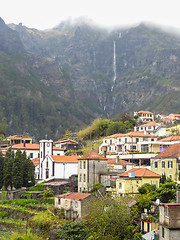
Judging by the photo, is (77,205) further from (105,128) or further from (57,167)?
(105,128)

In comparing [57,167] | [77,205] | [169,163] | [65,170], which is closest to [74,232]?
[77,205]

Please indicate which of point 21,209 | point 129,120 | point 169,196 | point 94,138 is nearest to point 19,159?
point 21,209

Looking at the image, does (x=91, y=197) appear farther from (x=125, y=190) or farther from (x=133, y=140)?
(x=133, y=140)

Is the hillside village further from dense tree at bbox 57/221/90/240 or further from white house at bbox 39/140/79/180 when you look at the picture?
dense tree at bbox 57/221/90/240

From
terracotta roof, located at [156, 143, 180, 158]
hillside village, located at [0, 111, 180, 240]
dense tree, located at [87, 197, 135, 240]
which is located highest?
terracotta roof, located at [156, 143, 180, 158]

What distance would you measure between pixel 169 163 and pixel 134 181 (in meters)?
7.93

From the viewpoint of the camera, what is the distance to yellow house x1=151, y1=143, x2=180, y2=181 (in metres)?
58.1

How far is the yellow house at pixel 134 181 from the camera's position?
54.5 metres

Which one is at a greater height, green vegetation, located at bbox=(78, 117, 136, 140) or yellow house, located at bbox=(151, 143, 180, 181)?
green vegetation, located at bbox=(78, 117, 136, 140)

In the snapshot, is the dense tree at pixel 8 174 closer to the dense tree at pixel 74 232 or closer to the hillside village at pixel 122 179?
the hillside village at pixel 122 179

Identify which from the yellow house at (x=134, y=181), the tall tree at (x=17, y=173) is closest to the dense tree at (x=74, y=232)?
the yellow house at (x=134, y=181)

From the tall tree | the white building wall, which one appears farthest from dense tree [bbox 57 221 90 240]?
the white building wall

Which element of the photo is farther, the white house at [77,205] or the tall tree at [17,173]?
the tall tree at [17,173]

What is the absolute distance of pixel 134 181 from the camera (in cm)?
5484
